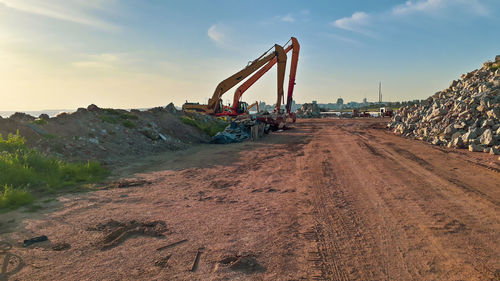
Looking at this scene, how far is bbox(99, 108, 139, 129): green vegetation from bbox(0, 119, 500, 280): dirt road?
355 inches

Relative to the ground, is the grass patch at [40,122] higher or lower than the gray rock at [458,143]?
higher

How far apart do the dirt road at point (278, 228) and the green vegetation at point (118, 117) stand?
902cm

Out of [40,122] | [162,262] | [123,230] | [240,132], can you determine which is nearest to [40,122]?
[40,122]

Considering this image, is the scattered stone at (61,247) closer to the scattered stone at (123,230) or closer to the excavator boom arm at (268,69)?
the scattered stone at (123,230)

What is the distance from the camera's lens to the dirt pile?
11.7 metres

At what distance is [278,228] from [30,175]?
723 cm

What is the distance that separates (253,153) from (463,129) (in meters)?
10.1

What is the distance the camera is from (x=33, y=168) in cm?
847

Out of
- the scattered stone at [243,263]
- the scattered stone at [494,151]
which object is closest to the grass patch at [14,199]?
the scattered stone at [243,263]

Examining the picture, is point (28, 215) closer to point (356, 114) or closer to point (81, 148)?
point (81, 148)

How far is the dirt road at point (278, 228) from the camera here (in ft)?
12.1

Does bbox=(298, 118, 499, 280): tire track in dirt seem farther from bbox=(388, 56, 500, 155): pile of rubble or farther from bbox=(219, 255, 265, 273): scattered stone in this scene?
bbox=(388, 56, 500, 155): pile of rubble

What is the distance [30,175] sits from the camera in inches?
315

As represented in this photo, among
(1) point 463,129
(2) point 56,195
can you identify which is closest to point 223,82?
(1) point 463,129
